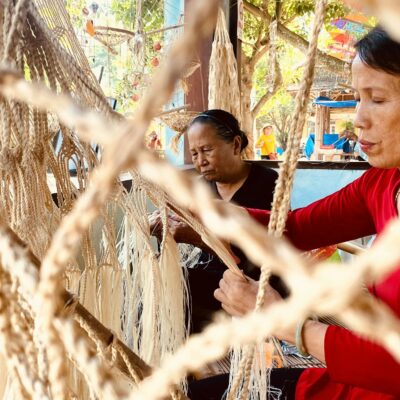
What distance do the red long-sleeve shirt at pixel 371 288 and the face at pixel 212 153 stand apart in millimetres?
606

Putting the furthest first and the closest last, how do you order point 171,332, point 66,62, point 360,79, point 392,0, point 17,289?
point 171,332
point 360,79
point 66,62
point 17,289
point 392,0

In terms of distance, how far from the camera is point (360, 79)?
71cm

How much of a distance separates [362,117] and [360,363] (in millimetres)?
367

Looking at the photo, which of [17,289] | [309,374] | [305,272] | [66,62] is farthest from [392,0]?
[309,374]

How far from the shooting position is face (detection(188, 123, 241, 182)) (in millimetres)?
1609

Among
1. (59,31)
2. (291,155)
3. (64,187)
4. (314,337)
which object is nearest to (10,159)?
(64,187)

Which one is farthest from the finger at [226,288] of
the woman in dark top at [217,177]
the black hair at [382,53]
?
the woman in dark top at [217,177]

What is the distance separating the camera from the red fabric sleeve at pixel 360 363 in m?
0.62

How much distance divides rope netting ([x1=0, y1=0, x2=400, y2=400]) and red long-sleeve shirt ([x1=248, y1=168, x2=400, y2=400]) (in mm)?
251

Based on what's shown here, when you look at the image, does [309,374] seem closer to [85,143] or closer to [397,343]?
[85,143]

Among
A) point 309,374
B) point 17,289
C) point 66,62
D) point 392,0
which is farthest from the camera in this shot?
point 309,374

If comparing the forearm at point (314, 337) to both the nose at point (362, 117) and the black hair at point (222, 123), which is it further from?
the black hair at point (222, 123)

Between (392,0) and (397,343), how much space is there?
0.38ft

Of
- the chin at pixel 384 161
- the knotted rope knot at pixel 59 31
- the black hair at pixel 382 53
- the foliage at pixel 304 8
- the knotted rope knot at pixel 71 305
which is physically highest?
the foliage at pixel 304 8
